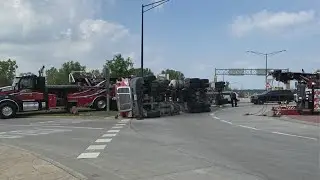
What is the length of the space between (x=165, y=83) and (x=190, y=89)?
10.8 feet

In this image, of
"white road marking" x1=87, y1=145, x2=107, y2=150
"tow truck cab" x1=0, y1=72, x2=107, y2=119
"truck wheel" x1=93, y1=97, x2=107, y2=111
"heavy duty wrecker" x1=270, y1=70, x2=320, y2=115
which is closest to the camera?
"white road marking" x1=87, y1=145, x2=107, y2=150

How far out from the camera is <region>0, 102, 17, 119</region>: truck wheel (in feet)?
116

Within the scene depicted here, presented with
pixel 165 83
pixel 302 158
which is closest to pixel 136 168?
pixel 302 158

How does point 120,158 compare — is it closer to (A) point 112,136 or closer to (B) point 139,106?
(A) point 112,136

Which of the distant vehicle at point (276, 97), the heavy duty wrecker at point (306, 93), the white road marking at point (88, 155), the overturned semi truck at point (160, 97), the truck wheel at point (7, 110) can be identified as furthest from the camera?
the distant vehicle at point (276, 97)

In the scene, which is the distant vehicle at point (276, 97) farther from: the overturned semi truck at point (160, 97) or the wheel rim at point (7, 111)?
the wheel rim at point (7, 111)

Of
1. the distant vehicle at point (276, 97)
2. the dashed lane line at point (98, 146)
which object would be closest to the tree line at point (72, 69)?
the distant vehicle at point (276, 97)

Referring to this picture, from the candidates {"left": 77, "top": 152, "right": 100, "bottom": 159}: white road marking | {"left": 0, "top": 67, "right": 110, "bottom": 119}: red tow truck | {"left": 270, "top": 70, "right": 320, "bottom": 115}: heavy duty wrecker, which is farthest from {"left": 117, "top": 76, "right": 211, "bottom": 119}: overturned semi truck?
{"left": 77, "top": 152, "right": 100, "bottom": 159}: white road marking

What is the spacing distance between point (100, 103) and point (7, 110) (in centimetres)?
844

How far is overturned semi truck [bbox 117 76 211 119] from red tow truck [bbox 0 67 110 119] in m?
5.90

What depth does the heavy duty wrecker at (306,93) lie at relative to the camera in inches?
1289

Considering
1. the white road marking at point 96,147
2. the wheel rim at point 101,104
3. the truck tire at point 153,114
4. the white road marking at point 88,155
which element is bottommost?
the white road marking at point 88,155

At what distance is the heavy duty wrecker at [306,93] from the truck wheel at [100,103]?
578 inches

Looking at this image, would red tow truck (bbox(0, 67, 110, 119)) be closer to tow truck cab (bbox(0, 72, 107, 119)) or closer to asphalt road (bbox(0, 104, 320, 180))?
tow truck cab (bbox(0, 72, 107, 119))
